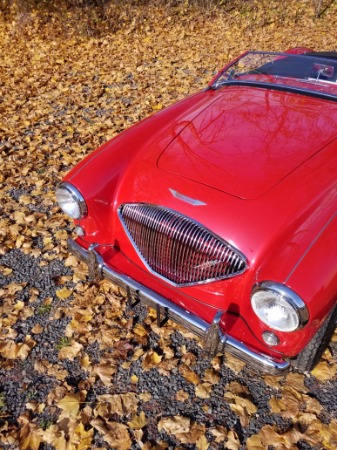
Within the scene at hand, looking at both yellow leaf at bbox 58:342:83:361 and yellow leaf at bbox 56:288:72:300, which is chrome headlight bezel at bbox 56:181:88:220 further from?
yellow leaf at bbox 58:342:83:361

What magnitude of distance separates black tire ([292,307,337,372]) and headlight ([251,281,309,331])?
0.39 metres

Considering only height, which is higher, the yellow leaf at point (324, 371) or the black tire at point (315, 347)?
the black tire at point (315, 347)

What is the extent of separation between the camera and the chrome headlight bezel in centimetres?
277

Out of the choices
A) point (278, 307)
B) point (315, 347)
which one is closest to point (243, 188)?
point (278, 307)

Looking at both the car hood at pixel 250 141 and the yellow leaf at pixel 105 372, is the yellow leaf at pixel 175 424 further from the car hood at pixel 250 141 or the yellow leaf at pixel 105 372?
the car hood at pixel 250 141

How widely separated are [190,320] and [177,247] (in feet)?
1.50

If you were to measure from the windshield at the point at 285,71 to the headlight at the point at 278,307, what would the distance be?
2.06 meters

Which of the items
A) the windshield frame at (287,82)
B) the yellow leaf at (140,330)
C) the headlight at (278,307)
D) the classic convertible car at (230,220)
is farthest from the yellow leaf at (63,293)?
the windshield frame at (287,82)

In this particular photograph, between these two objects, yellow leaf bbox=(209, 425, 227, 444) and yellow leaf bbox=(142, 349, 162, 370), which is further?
yellow leaf bbox=(142, 349, 162, 370)

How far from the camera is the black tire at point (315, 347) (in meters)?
2.27

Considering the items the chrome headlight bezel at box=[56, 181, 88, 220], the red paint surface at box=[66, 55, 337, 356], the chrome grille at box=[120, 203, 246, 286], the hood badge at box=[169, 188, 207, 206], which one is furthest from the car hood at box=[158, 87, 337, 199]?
the chrome headlight bezel at box=[56, 181, 88, 220]

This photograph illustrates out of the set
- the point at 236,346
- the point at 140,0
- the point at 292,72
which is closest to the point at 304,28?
→ the point at 140,0

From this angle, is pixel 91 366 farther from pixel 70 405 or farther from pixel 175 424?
pixel 175 424

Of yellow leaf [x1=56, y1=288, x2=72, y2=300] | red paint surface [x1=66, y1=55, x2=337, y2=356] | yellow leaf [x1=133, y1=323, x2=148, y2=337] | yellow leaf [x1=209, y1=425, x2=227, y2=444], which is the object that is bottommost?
yellow leaf [x1=209, y1=425, x2=227, y2=444]
